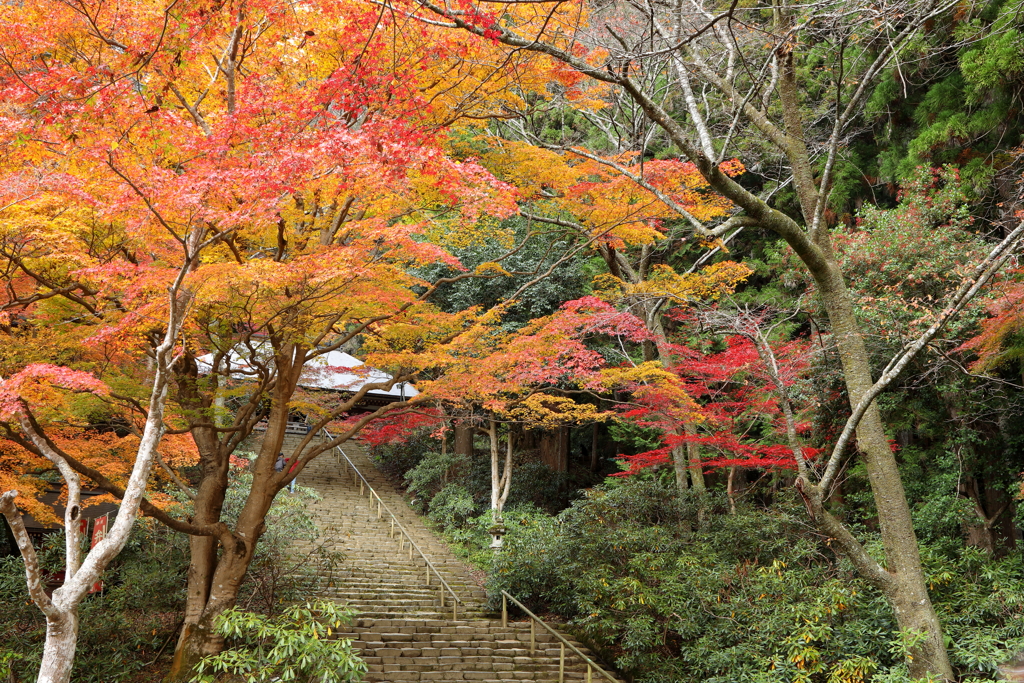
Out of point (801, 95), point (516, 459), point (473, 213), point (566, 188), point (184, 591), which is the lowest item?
point (184, 591)

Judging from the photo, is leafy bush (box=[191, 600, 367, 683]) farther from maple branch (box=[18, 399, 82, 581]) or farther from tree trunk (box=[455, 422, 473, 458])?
tree trunk (box=[455, 422, 473, 458])

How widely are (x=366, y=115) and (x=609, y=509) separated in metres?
7.09

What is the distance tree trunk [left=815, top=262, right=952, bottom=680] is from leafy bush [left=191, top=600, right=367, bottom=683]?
5032 mm

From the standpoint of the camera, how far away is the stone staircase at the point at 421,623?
944cm

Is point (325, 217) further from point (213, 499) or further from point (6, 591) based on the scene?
point (6, 591)

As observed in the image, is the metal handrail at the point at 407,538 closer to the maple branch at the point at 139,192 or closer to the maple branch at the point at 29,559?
A: the maple branch at the point at 29,559

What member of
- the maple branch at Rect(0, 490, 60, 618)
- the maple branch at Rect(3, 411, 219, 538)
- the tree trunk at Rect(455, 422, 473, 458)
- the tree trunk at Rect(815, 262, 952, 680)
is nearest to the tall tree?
the tree trunk at Rect(815, 262, 952, 680)

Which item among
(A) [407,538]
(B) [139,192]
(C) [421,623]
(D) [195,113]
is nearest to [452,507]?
(A) [407,538]

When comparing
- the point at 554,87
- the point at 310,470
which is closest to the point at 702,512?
Result: the point at 554,87

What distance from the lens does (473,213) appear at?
7695 mm

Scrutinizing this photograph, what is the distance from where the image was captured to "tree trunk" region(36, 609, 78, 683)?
5.16 m

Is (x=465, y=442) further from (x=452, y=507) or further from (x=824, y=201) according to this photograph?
(x=824, y=201)

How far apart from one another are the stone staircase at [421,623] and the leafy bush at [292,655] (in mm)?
2007

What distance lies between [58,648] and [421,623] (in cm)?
612
